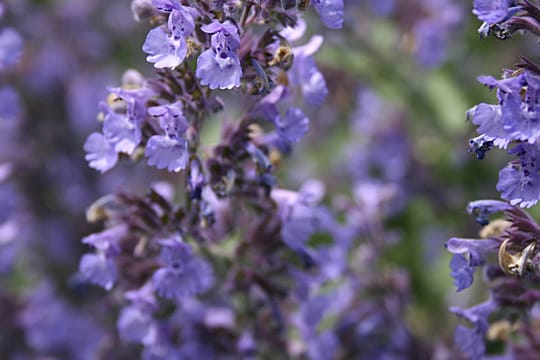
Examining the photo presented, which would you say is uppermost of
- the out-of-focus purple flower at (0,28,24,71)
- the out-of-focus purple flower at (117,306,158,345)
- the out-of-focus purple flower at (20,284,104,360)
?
the out-of-focus purple flower at (0,28,24,71)

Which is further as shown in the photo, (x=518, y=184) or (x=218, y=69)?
(x=218, y=69)

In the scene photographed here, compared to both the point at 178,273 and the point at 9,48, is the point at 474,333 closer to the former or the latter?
the point at 178,273

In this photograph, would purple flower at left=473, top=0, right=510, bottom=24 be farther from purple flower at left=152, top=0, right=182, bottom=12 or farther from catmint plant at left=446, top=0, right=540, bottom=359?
purple flower at left=152, top=0, right=182, bottom=12

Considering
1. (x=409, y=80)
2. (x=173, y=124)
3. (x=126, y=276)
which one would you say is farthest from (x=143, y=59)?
(x=173, y=124)

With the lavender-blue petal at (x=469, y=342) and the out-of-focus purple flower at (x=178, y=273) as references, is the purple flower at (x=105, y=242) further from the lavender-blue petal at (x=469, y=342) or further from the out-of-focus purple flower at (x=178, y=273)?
the lavender-blue petal at (x=469, y=342)

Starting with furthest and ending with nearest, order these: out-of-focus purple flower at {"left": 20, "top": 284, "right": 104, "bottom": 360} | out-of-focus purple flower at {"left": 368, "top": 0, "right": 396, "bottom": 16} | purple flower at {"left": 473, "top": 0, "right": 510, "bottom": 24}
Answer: out-of-focus purple flower at {"left": 368, "top": 0, "right": 396, "bottom": 16} → out-of-focus purple flower at {"left": 20, "top": 284, "right": 104, "bottom": 360} → purple flower at {"left": 473, "top": 0, "right": 510, "bottom": 24}

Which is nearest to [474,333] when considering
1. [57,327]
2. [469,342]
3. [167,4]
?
[469,342]

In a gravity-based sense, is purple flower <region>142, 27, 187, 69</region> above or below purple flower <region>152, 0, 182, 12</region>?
below

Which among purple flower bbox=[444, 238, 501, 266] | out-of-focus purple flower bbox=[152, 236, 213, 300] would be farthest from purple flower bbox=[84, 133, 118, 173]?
purple flower bbox=[444, 238, 501, 266]
